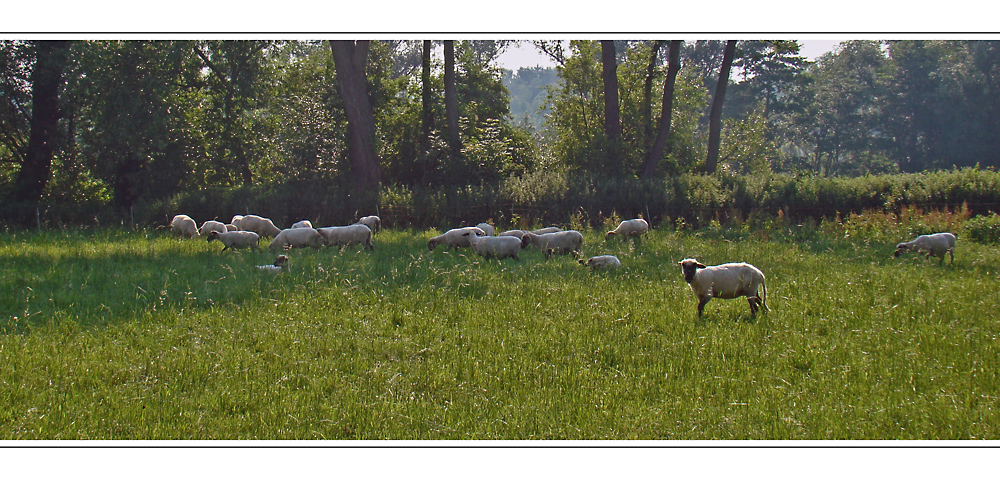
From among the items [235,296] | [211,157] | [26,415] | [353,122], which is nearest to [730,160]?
[353,122]

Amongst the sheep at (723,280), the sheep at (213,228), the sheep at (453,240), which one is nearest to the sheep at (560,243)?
the sheep at (453,240)

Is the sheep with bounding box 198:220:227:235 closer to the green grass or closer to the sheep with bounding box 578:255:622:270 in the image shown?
the green grass

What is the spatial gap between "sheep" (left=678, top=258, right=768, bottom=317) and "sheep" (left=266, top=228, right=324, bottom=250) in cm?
931

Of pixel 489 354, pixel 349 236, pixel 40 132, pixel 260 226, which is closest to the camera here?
pixel 489 354

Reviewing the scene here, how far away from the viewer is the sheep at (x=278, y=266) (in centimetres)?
1117

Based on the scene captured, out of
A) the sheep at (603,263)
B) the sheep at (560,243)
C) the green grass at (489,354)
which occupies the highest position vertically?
the sheep at (560,243)

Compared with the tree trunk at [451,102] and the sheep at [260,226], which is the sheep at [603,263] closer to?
the sheep at [260,226]

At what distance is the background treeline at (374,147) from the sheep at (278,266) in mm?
9297

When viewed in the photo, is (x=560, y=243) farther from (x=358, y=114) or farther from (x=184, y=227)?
(x=358, y=114)

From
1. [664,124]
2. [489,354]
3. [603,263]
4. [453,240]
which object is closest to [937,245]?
[603,263]

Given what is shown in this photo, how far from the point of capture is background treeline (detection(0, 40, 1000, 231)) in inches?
826

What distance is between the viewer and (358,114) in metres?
24.4

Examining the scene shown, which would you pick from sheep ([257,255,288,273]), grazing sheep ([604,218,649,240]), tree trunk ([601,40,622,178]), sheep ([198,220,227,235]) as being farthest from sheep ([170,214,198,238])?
tree trunk ([601,40,622,178])

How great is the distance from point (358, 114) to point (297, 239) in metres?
10.9
